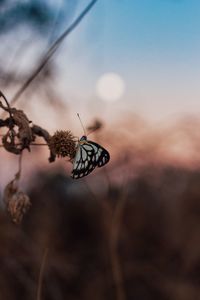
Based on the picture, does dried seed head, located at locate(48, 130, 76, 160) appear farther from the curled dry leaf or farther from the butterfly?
the curled dry leaf

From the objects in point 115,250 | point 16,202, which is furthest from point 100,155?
point 115,250

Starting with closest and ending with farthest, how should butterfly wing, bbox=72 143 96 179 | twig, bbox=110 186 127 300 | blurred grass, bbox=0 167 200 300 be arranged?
butterfly wing, bbox=72 143 96 179, twig, bbox=110 186 127 300, blurred grass, bbox=0 167 200 300

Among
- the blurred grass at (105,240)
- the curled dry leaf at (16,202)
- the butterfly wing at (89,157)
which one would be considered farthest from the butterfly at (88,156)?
the blurred grass at (105,240)

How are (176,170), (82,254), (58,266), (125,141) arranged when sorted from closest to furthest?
(125,141)
(58,266)
(82,254)
(176,170)

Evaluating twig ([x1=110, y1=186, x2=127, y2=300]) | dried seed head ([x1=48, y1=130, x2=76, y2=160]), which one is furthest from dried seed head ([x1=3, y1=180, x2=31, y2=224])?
twig ([x1=110, y1=186, x2=127, y2=300])

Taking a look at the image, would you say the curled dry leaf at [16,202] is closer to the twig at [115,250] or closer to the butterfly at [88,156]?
the butterfly at [88,156]

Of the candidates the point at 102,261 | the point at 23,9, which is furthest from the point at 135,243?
the point at 23,9

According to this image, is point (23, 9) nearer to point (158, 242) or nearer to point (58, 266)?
point (58, 266)

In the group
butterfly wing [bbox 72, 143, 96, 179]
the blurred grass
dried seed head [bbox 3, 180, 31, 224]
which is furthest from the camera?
the blurred grass
